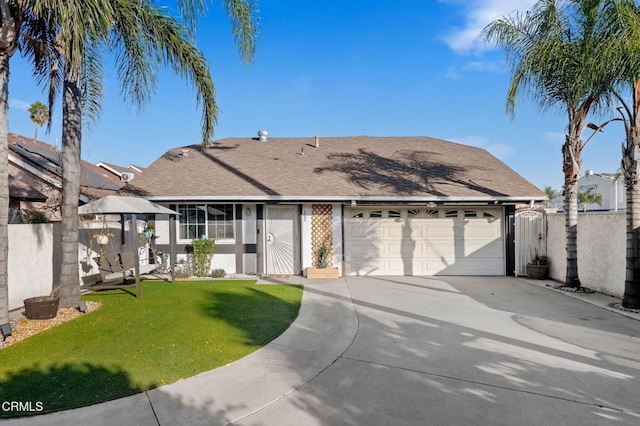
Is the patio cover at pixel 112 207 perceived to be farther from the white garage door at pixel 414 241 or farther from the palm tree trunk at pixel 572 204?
the palm tree trunk at pixel 572 204

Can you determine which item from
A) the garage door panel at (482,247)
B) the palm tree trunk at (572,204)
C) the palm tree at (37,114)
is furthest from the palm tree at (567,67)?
the palm tree at (37,114)

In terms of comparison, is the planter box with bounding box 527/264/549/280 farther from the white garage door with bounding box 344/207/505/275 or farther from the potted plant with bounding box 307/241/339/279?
the potted plant with bounding box 307/241/339/279

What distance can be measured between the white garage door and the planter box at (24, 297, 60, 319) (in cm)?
789

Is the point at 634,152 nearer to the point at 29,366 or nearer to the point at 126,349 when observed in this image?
the point at 126,349

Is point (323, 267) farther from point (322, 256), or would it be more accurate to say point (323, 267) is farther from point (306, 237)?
point (306, 237)

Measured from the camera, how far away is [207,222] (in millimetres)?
11789

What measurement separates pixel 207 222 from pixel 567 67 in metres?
10.7

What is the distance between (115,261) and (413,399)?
26.6ft

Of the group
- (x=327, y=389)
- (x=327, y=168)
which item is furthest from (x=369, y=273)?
(x=327, y=389)

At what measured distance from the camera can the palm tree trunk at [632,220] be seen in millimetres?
7152

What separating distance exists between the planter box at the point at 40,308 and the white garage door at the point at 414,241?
25.9 ft

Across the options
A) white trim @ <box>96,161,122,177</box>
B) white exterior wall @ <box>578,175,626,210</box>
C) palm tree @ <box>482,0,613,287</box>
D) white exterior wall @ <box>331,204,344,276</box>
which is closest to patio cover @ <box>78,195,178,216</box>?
white exterior wall @ <box>331,204,344,276</box>

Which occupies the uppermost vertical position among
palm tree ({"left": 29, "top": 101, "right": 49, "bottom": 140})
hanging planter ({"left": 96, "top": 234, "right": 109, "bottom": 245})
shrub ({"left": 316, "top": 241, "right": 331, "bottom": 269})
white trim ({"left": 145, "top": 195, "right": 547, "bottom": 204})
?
palm tree ({"left": 29, "top": 101, "right": 49, "bottom": 140})

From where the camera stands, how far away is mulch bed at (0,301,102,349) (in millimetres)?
5578
